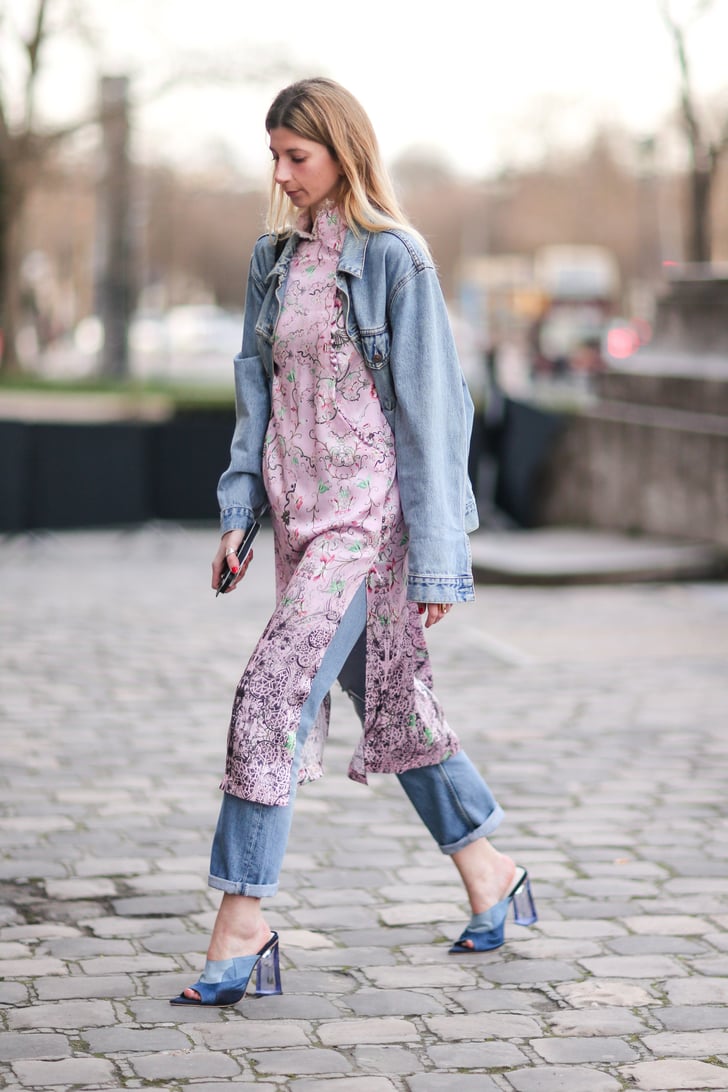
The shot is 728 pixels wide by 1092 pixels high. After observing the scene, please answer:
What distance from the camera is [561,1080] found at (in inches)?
125

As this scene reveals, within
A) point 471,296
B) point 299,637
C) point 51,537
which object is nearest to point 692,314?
point 51,537

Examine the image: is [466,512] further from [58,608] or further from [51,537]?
[51,537]

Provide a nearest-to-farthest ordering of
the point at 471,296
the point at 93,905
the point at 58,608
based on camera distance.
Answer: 1. the point at 93,905
2. the point at 58,608
3. the point at 471,296

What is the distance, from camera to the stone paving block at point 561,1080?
3.14 m

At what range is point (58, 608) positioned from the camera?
9.93 metres

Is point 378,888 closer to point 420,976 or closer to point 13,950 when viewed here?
point 420,976

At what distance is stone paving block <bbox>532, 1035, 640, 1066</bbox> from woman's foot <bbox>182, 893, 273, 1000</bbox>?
0.61m

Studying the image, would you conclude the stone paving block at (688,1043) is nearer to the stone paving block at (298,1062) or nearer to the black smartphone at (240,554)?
the stone paving block at (298,1062)

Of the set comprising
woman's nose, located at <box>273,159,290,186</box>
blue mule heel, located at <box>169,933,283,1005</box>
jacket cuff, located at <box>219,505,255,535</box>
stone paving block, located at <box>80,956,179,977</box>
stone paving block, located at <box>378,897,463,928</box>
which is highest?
woman's nose, located at <box>273,159,290,186</box>

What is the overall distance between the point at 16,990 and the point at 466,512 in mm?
1352

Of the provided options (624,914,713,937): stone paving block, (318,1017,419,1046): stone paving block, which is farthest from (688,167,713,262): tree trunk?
(318,1017,419,1046): stone paving block

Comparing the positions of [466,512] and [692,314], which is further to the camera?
[692,314]

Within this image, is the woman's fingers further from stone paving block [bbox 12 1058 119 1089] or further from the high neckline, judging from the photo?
stone paving block [bbox 12 1058 119 1089]

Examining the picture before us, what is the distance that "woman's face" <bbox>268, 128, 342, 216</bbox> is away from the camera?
357cm
